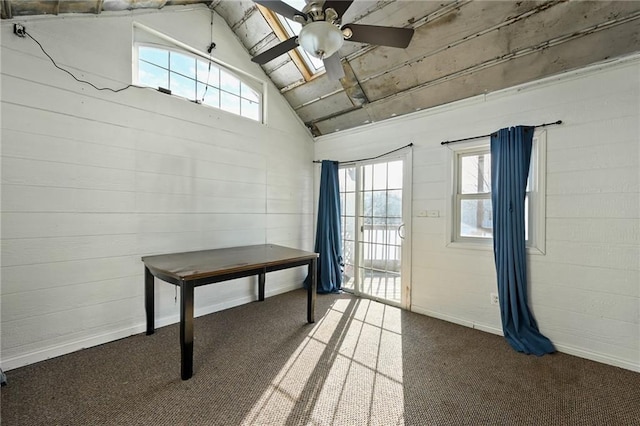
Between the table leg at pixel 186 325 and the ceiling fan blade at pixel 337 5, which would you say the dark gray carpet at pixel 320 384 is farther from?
the ceiling fan blade at pixel 337 5

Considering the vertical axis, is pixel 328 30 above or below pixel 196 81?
below

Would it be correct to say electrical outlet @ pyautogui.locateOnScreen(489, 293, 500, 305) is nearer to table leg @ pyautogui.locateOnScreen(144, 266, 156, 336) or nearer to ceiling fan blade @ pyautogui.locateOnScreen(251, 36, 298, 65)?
ceiling fan blade @ pyautogui.locateOnScreen(251, 36, 298, 65)

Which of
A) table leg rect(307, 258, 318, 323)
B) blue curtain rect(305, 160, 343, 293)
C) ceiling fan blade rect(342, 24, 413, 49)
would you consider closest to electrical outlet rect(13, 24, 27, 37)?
ceiling fan blade rect(342, 24, 413, 49)

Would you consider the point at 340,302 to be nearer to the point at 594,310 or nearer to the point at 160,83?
the point at 594,310

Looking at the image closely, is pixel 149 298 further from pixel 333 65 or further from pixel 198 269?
pixel 333 65

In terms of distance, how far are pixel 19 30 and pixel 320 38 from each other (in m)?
2.29

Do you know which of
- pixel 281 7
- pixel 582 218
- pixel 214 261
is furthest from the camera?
pixel 214 261

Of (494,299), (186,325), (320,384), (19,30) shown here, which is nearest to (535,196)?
(494,299)

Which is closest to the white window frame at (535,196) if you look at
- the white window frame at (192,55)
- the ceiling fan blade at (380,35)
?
the ceiling fan blade at (380,35)

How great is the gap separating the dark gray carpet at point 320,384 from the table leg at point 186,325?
0.11 metres

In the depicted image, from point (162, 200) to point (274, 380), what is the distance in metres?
2.04

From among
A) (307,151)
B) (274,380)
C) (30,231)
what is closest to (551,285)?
(274,380)

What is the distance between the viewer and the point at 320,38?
164 centimetres

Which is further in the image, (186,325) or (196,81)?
(196,81)
